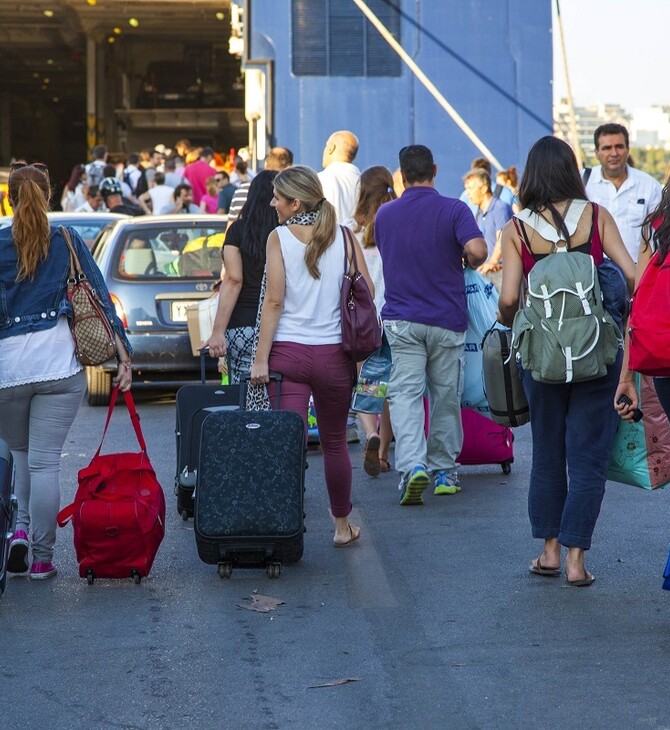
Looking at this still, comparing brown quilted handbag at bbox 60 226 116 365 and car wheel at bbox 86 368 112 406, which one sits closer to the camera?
brown quilted handbag at bbox 60 226 116 365

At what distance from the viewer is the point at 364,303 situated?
669 centimetres

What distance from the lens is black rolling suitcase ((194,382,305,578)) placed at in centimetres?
627

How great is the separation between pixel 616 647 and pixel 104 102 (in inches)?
1687

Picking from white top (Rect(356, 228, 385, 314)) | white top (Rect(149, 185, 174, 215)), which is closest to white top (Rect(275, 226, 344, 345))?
white top (Rect(356, 228, 385, 314))

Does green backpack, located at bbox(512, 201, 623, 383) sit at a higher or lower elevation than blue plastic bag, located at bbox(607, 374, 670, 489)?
higher

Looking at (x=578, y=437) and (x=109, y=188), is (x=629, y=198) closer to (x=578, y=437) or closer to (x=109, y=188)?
(x=578, y=437)

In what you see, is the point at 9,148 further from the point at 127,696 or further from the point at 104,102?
the point at 127,696

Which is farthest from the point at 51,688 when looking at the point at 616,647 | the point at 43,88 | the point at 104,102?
the point at 43,88

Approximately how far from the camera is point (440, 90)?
74.9ft

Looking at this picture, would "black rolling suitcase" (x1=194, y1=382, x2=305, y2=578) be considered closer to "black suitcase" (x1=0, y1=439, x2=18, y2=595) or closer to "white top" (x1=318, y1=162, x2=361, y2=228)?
"black suitcase" (x1=0, y1=439, x2=18, y2=595)

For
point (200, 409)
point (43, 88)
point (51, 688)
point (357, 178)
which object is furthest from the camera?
point (43, 88)

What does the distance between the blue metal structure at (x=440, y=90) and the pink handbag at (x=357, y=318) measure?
52.9ft

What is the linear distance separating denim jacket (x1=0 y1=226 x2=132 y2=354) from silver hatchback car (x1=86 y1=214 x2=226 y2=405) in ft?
19.1

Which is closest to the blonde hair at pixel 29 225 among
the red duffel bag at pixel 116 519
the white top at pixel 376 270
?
the red duffel bag at pixel 116 519
